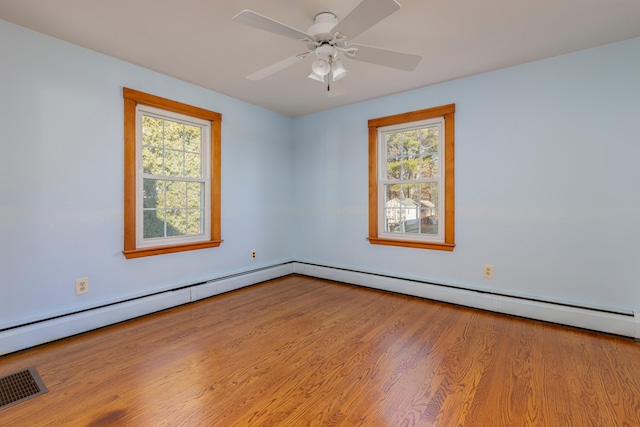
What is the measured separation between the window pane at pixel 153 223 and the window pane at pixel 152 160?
42 centimetres

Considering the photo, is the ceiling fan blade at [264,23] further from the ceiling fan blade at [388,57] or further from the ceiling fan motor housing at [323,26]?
the ceiling fan blade at [388,57]

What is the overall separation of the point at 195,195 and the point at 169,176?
0.37 m

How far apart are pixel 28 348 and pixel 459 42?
4.19 metres

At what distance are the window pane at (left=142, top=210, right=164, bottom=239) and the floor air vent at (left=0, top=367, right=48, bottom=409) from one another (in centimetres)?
140

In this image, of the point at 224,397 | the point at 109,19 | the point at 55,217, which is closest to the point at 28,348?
the point at 55,217

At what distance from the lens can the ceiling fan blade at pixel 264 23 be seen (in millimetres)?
1561

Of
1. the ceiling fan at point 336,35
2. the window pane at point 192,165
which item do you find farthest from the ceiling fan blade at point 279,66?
the window pane at point 192,165

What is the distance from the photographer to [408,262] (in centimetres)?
365

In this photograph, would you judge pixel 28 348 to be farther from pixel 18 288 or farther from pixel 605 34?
pixel 605 34

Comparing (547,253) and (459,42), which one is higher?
(459,42)

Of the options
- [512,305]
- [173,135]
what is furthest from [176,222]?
[512,305]

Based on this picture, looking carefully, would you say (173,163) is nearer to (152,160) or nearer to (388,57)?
(152,160)

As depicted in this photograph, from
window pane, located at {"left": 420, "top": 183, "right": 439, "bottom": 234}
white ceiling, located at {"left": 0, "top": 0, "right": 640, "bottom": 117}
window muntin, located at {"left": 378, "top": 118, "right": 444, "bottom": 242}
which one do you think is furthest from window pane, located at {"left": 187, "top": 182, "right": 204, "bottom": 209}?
window pane, located at {"left": 420, "top": 183, "right": 439, "bottom": 234}

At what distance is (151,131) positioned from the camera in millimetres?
3127
